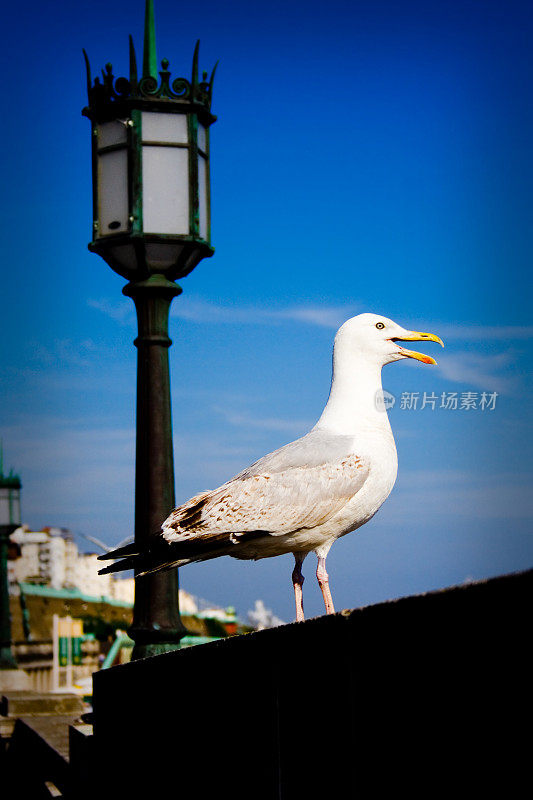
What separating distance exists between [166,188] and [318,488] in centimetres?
264

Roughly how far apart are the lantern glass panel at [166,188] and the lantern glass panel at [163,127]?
51mm

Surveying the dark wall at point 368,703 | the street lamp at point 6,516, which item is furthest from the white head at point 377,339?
the street lamp at point 6,516

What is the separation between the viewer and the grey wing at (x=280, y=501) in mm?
5020

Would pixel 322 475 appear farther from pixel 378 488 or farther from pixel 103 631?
pixel 103 631

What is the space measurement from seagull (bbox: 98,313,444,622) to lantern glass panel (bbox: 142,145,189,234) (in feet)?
6.22

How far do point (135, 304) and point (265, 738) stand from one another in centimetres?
411

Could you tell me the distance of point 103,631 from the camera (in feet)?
162

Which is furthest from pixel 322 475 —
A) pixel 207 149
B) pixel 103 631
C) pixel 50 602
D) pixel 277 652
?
pixel 50 602

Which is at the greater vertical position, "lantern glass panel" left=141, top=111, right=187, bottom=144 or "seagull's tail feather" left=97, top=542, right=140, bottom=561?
"lantern glass panel" left=141, top=111, right=187, bottom=144

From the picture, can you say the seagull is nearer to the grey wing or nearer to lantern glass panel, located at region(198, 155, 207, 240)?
the grey wing

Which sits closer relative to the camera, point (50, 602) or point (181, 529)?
point (181, 529)

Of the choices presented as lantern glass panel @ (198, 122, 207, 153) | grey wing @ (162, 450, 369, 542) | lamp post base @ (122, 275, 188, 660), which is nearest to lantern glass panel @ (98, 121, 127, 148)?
lantern glass panel @ (198, 122, 207, 153)

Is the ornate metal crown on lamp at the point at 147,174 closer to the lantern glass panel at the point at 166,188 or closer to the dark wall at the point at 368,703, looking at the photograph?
the lantern glass panel at the point at 166,188

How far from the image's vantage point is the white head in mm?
5410
